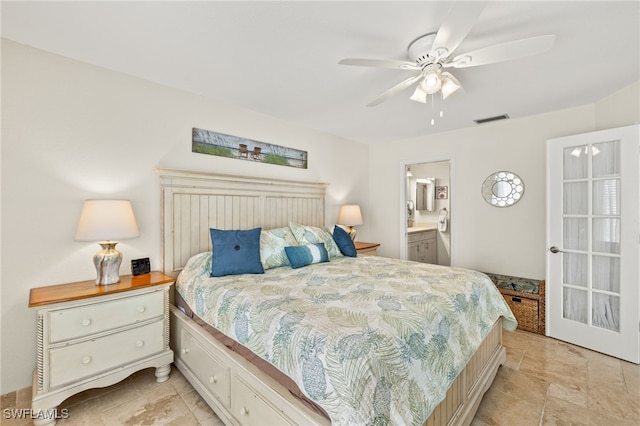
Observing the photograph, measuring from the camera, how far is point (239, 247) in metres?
2.33

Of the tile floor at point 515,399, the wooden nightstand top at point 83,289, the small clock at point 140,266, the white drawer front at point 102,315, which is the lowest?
the tile floor at point 515,399

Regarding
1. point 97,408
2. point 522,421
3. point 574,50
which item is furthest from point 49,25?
point 522,421

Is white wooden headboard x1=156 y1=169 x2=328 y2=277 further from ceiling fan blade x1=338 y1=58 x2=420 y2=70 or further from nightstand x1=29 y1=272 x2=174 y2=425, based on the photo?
ceiling fan blade x1=338 y1=58 x2=420 y2=70

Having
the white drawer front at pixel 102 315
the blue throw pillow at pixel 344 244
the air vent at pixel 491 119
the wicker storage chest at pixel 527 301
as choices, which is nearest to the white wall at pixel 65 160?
the white drawer front at pixel 102 315

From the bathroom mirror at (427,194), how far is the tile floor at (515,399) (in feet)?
12.0

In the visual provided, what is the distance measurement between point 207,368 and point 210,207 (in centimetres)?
148

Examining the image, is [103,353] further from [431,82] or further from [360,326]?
[431,82]

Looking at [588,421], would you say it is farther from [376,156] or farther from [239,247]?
[376,156]

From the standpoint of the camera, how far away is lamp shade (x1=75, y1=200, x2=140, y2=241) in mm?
1888

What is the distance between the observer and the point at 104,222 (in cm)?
193

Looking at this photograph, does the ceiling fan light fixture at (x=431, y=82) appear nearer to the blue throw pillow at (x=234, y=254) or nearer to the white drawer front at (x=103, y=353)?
the blue throw pillow at (x=234, y=254)

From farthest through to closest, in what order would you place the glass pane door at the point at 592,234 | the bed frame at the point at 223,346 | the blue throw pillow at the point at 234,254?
the glass pane door at the point at 592,234, the blue throw pillow at the point at 234,254, the bed frame at the point at 223,346

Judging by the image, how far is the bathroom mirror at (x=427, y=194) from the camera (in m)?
5.74

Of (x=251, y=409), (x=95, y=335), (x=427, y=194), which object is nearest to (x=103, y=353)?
(x=95, y=335)
